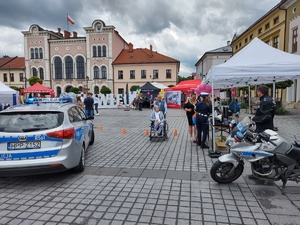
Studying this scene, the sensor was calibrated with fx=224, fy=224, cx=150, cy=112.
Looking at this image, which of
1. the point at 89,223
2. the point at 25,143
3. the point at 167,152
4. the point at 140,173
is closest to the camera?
the point at 89,223

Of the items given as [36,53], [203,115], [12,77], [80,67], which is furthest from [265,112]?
[12,77]

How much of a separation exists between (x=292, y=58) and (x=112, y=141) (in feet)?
21.0

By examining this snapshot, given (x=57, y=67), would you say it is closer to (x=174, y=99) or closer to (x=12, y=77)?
(x=12, y=77)

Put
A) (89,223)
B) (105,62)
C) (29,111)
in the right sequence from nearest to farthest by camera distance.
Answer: (89,223), (29,111), (105,62)

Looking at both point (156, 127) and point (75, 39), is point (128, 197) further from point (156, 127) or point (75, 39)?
point (75, 39)

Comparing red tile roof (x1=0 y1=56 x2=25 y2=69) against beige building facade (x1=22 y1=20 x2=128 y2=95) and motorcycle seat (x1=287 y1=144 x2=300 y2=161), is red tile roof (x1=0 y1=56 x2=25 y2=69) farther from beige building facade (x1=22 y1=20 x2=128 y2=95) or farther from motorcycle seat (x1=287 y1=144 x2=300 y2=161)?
motorcycle seat (x1=287 y1=144 x2=300 y2=161)

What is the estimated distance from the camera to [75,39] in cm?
4944

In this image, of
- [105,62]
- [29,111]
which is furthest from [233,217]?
[105,62]

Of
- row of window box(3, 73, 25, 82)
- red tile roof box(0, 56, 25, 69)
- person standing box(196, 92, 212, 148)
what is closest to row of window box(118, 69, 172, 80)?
row of window box(3, 73, 25, 82)

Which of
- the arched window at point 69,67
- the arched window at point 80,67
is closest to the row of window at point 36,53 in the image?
the arched window at point 69,67

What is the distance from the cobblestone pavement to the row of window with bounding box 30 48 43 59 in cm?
5278

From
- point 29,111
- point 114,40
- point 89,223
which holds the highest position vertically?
point 114,40

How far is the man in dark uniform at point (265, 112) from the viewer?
17.0 feet

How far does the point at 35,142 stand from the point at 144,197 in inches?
88.3
